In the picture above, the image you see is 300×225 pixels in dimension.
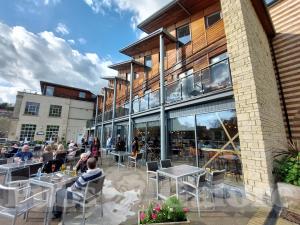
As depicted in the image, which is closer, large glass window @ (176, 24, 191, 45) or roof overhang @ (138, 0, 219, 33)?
roof overhang @ (138, 0, 219, 33)

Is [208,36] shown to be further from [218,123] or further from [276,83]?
[218,123]

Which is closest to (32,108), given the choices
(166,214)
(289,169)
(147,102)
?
(147,102)

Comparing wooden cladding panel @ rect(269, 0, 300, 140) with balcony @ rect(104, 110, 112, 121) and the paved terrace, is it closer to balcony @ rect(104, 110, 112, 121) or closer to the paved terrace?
the paved terrace

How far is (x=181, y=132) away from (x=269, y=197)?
4141 mm

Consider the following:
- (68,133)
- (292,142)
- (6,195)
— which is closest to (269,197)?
(292,142)

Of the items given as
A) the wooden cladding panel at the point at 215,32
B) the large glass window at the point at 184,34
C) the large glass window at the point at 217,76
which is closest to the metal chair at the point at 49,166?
the large glass window at the point at 217,76

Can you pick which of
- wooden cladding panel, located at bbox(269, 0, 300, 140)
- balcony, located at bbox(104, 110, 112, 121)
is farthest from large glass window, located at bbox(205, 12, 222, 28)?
balcony, located at bbox(104, 110, 112, 121)

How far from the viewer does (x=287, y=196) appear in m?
3.94

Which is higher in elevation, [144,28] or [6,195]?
[144,28]

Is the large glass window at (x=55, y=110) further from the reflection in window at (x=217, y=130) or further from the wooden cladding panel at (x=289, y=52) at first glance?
the wooden cladding panel at (x=289, y=52)

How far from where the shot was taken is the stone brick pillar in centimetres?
427

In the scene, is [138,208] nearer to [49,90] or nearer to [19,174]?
[19,174]

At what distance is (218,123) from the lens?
5.99m

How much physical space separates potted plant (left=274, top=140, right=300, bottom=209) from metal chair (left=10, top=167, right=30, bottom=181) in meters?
6.53
